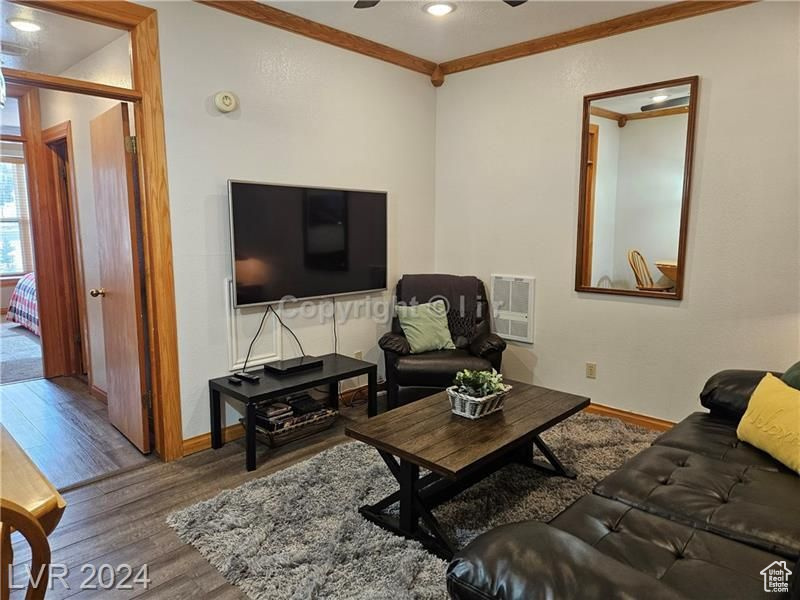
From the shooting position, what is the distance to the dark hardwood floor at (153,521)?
6.63 feet

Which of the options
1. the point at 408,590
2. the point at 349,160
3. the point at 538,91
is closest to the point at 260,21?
the point at 349,160

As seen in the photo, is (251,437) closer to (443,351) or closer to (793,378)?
(443,351)

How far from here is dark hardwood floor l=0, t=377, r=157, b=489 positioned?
9.95 feet

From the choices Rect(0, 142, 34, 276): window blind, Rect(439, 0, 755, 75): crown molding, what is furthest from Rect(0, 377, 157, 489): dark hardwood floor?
Rect(0, 142, 34, 276): window blind

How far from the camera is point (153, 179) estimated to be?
9.54ft

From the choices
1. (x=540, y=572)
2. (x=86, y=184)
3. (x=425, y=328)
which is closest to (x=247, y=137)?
(x=86, y=184)

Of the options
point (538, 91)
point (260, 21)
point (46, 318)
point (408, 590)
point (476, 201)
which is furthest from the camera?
point (46, 318)

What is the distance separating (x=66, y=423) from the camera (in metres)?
3.67

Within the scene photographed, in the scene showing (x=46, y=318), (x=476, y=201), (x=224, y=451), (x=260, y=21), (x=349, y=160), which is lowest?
(x=224, y=451)

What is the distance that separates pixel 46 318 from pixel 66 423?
1557 mm

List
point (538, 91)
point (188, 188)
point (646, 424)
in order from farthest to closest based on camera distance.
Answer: point (538, 91) < point (646, 424) < point (188, 188)

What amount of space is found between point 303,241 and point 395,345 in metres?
1.00

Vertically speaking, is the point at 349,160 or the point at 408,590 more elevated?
the point at 349,160

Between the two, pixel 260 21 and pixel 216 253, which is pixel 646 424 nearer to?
pixel 216 253
